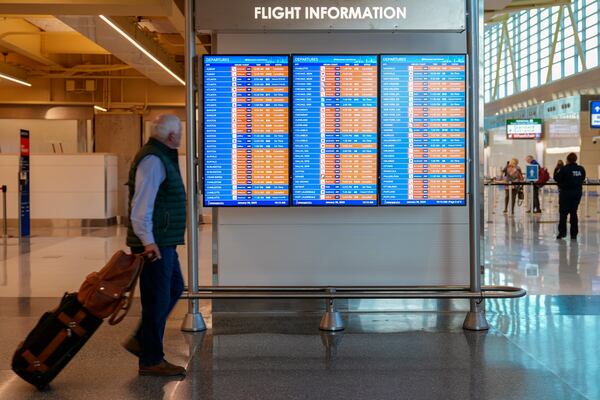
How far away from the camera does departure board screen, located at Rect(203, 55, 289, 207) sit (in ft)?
19.2

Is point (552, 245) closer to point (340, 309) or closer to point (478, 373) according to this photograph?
point (340, 309)

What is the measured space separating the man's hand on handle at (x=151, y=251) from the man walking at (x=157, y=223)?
0.01 metres

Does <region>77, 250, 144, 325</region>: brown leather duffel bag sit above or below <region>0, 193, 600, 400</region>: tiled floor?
above

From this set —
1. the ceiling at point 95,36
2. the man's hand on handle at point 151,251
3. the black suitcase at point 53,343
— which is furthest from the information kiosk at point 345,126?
the ceiling at point 95,36

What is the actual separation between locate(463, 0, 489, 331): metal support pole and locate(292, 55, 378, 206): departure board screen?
79 cm

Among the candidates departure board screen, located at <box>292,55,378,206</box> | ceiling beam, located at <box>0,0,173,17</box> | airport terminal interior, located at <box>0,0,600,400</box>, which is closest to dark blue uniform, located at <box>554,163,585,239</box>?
airport terminal interior, located at <box>0,0,600,400</box>

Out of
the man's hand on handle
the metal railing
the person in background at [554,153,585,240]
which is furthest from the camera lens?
the person in background at [554,153,585,240]

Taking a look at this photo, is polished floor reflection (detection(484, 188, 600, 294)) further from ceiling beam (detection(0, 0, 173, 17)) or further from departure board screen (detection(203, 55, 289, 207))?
ceiling beam (detection(0, 0, 173, 17))

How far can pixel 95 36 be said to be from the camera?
12.9m

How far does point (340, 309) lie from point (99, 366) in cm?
239

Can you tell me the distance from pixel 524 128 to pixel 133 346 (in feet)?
100

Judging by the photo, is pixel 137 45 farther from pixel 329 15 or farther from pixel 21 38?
pixel 329 15

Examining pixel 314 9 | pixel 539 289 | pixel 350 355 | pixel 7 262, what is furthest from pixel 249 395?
pixel 7 262

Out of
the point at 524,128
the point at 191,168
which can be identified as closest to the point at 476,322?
the point at 191,168
